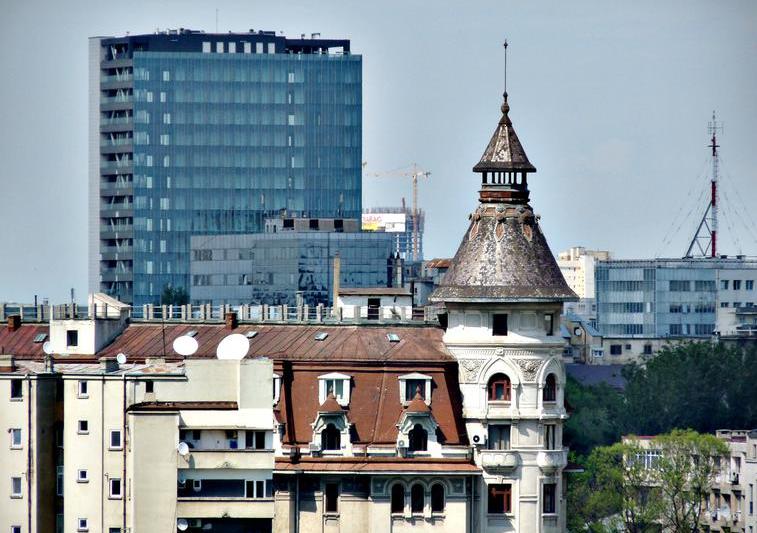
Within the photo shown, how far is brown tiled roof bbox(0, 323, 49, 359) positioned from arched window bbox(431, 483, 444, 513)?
84.7ft

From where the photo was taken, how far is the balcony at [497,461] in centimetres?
15750

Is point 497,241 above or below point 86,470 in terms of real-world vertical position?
above

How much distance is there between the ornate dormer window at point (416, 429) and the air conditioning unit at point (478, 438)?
2.20 m

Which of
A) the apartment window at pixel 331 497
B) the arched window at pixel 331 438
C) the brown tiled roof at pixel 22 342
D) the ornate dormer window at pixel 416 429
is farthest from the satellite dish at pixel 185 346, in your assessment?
the ornate dormer window at pixel 416 429

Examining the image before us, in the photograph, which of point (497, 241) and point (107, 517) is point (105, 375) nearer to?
point (107, 517)

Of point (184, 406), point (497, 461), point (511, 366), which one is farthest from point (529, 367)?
point (184, 406)

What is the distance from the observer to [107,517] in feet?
505

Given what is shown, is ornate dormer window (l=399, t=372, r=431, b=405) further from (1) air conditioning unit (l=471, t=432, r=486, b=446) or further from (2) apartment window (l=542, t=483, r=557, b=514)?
(2) apartment window (l=542, t=483, r=557, b=514)

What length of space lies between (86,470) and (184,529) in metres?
7.61

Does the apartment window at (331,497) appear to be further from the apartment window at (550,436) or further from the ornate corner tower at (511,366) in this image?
the apartment window at (550,436)

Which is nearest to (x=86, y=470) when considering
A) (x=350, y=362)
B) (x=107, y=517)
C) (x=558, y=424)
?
(x=107, y=517)

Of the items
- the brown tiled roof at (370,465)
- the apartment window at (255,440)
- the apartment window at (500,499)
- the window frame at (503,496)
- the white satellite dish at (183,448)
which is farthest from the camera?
the apartment window at (500,499)

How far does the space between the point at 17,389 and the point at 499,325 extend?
25629 millimetres

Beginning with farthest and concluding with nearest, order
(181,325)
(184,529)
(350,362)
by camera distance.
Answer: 1. (181,325)
2. (350,362)
3. (184,529)
